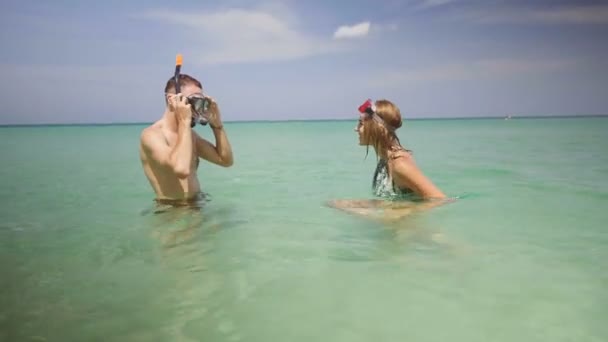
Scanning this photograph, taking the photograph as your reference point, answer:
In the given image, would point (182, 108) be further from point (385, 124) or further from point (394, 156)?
point (394, 156)

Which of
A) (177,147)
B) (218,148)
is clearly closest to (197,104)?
(177,147)

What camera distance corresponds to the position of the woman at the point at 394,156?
4820 mm

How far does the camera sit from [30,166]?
1210 centimetres

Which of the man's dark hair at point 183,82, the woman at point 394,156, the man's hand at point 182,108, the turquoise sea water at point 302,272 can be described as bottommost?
the turquoise sea water at point 302,272

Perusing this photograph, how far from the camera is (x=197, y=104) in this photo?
4312 mm

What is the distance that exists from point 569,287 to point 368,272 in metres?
1.33

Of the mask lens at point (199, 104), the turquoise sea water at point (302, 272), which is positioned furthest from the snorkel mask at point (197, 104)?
the turquoise sea water at point (302, 272)

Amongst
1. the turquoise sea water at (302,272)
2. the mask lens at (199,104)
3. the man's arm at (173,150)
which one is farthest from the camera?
the mask lens at (199,104)

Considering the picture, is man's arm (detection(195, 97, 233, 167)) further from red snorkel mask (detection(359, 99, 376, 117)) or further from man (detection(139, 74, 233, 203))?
red snorkel mask (detection(359, 99, 376, 117))

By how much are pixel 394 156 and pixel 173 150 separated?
7.82ft

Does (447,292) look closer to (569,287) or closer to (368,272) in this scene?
(368,272)

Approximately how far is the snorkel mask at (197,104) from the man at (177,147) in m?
0.04

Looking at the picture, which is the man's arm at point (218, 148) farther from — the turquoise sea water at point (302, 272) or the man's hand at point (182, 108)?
the turquoise sea water at point (302, 272)

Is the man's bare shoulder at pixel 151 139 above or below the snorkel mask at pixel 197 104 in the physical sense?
below
